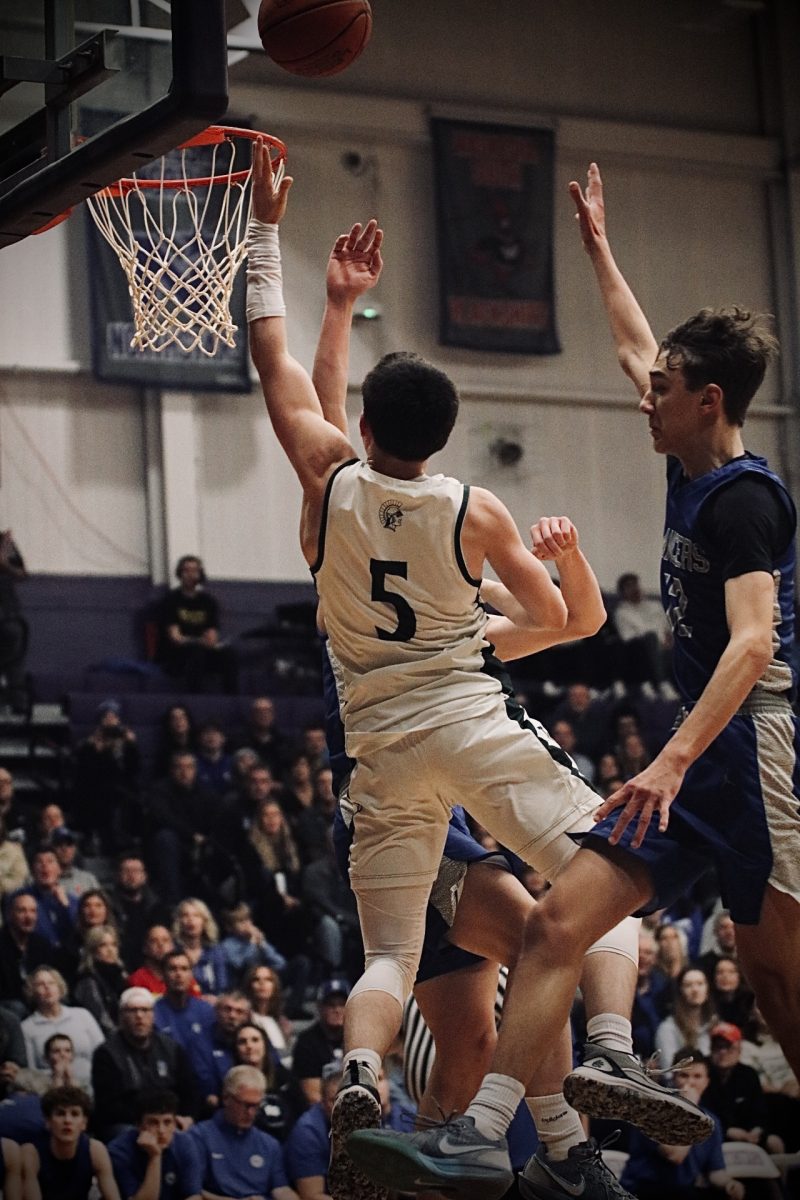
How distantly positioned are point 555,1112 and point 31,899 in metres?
6.66

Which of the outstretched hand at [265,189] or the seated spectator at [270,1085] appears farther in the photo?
the seated spectator at [270,1085]

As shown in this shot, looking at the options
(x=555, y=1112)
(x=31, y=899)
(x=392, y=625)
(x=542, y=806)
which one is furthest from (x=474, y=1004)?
(x=31, y=899)

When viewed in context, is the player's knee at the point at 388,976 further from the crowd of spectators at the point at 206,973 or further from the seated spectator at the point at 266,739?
the seated spectator at the point at 266,739

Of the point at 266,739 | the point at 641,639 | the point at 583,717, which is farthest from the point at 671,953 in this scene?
the point at 641,639

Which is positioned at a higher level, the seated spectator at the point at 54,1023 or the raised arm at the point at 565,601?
the raised arm at the point at 565,601

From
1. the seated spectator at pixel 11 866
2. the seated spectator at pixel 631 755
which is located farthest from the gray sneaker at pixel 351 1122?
the seated spectator at pixel 631 755

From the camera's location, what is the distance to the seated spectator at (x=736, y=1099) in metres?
10.9

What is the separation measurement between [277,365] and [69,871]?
7.38 meters

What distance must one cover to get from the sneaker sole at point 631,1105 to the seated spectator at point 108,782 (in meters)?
8.31

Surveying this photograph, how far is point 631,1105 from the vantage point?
4445 mm

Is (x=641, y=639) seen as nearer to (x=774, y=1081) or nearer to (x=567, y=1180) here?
(x=774, y=1081)

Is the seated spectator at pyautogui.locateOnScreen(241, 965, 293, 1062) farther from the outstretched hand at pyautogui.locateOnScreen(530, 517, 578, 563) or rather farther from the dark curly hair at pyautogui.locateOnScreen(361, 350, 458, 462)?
the dark curly hair at pyautogui.locateOnScreen(361, 350, 458, 462)

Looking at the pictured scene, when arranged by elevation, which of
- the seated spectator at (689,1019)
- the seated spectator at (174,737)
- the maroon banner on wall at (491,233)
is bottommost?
the seated spectator at (689,1019)

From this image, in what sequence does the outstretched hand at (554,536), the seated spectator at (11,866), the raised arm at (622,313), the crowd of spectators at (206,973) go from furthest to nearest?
the seated spectator at (11,866) < the crowd of spectators at (206,973) < the raised arm at (622,313) < the outstretched hand at (554,536)
